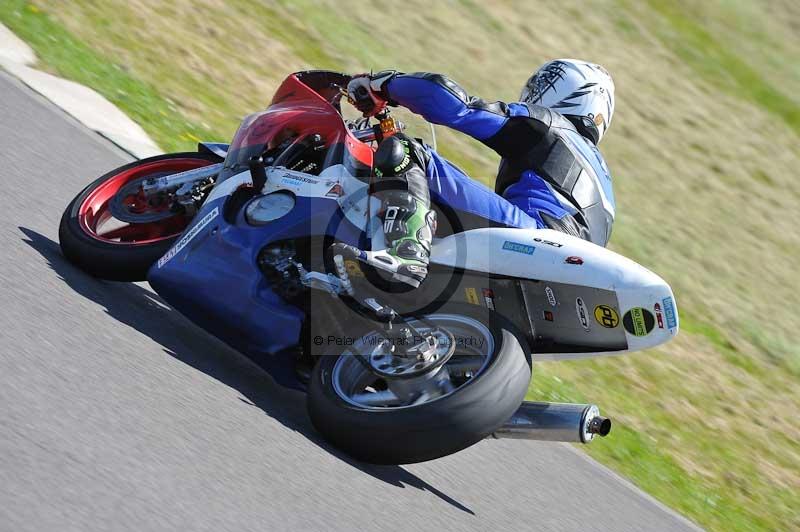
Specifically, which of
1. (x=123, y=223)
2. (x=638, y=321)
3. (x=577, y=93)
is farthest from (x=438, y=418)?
(x=123, y=223)

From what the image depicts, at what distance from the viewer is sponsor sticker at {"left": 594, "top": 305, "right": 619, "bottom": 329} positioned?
14.5ft

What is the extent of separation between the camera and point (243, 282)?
4820mm

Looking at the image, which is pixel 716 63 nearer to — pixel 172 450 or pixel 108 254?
pixel 108 254

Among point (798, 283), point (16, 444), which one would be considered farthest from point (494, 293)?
point (798, 283)

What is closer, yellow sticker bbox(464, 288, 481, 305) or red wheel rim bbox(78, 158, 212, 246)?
yellow sticker bbox(464, 288, 481, 305)

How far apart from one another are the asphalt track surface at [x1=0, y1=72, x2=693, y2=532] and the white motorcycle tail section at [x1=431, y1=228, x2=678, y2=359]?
785 millimetres

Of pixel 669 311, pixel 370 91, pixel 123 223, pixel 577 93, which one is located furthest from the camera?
pixel 123 223

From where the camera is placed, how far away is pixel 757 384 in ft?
29.7

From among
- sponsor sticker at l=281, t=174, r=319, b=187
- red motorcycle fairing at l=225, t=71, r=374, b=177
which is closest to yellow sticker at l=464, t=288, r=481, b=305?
red motorcycle fairing at l=225, t=71, r=374, b=177

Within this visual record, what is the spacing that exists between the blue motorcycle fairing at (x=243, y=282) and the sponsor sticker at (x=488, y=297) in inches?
22.4

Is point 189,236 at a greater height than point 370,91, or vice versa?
point 370,91

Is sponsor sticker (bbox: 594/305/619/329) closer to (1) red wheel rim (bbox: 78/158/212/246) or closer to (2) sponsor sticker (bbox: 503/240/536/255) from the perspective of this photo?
(2) sponsor sticker (bbox: 503/240/536/255)

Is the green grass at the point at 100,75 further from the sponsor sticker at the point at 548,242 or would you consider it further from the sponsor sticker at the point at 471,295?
the sponsor sticker at the point at 548,242

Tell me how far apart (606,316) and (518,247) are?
426mm
